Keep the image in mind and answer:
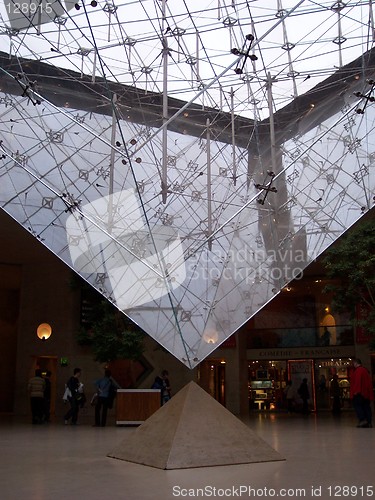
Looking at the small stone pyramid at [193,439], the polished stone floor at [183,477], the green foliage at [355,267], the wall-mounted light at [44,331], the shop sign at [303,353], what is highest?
the green foliage at [355,267]

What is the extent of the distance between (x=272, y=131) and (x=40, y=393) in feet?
24.3

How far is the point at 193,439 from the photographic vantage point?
213 inches

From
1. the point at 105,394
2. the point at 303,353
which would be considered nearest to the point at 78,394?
the point at 105,394

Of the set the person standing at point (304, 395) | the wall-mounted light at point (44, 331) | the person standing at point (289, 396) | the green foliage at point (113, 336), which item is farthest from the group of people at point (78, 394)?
the person standing at point (289, 396)

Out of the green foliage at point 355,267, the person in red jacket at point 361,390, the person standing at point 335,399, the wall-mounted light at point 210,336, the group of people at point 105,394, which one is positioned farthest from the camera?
the person standing at point 335,399

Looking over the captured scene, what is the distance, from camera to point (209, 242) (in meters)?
8.58

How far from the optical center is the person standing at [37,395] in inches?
504

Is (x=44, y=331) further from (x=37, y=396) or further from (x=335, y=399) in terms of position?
(x=335, y=399)

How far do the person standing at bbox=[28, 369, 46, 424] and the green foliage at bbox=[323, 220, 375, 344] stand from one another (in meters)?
6.59

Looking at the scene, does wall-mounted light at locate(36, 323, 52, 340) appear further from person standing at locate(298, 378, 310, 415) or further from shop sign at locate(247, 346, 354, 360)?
person standing at locate(298, 378, 310, 415)

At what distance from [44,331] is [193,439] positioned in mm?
13636

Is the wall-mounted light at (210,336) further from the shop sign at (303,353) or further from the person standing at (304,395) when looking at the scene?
the shop sign at (303,353)

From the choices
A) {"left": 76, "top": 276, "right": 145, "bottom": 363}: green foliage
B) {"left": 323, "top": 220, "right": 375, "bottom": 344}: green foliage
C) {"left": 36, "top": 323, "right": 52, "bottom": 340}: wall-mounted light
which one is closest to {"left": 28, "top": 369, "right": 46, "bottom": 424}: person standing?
{"left": 76, "top": 276, "right": 145, "bottom": 363}: green foliage

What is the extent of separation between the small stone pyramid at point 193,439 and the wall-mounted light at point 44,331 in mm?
12815
